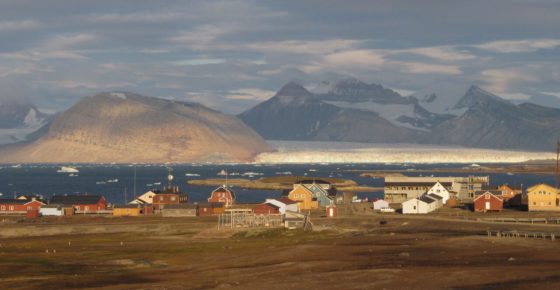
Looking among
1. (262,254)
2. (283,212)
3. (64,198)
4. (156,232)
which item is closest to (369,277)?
(262,254)

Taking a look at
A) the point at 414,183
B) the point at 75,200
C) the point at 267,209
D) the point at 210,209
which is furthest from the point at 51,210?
the point at 414,183

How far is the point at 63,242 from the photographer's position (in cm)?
9788

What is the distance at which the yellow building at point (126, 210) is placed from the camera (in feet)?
457

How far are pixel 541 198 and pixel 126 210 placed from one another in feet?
173

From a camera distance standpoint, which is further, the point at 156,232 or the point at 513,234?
the point at 156,232

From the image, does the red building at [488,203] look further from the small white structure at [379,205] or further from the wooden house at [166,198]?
the wooden house at [166,198]

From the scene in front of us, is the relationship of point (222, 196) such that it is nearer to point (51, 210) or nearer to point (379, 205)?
point (379, 205)

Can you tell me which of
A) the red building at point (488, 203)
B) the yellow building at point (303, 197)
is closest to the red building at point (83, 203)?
the yellow building at point (303, 197)

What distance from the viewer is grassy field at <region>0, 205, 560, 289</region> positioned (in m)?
61.0

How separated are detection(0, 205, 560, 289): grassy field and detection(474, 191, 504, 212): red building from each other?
13.2 metres

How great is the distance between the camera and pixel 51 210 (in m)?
140

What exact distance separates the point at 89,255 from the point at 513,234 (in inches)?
1368

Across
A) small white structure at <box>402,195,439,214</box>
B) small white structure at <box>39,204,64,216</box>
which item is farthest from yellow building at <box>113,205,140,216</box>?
small white structure at <box>402,195,439,214</box>

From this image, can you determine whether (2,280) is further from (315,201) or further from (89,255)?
(315,201)
